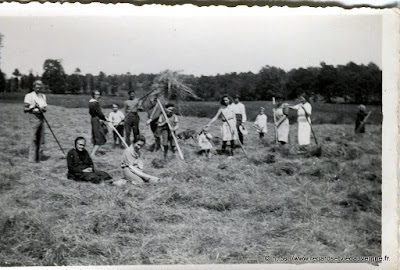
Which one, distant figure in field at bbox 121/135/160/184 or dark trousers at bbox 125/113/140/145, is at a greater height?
dark trousers at bbox 125/113/140/145

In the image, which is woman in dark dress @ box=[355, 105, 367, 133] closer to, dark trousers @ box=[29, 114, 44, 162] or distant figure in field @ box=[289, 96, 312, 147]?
distant figure in field @ box=[289, 96, 312, 147]

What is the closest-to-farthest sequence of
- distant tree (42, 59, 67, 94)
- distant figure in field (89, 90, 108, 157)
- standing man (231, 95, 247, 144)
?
distant tree (42, 59, 67, 94)
distant figure in field (89, 90, 108, 157)
standing man (231, 95, 247, 144)

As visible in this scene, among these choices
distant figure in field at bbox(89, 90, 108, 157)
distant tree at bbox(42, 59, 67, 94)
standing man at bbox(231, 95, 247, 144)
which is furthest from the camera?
standing man at bbox(231, 95, 247, 144)

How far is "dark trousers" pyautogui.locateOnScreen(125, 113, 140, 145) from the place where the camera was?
5.61 m

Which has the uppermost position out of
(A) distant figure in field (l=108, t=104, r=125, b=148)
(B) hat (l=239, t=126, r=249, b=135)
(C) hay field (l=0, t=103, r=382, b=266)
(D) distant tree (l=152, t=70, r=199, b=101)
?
(D) distant tree (l=152, t=70, r=199, b=101)

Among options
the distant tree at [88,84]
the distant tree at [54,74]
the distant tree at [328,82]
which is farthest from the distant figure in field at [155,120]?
the distant tree at [328,82]

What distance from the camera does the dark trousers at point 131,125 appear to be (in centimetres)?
561

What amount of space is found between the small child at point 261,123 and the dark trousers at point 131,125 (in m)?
1.49

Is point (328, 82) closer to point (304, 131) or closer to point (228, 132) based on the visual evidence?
point (304, 131)

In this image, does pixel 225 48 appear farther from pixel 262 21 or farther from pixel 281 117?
pixel 281 117

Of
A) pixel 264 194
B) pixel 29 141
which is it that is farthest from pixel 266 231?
pixel 29 141

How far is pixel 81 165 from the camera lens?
5539 millimetres

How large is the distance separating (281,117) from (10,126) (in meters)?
3.34

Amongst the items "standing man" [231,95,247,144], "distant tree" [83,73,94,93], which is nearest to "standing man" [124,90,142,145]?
"distant tree" [83,73,94,93]
